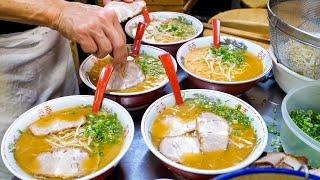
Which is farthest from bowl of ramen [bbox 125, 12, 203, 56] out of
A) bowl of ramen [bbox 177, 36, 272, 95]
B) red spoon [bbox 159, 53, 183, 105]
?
red spoon [bbox 159, 53, 183, 105]

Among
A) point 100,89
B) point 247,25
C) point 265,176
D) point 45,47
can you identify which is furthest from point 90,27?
point 247,25

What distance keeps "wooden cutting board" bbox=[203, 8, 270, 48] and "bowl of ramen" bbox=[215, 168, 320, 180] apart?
1194 mm

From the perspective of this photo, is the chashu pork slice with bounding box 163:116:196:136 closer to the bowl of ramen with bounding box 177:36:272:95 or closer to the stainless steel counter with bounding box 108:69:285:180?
the stainless steel counter with bounding box 108:69:285:180

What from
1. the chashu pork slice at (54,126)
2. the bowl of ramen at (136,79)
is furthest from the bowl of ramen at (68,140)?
the bowl of ramen at (136,79)

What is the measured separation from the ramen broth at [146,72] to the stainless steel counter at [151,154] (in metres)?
0.08

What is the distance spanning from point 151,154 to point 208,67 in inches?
24.2

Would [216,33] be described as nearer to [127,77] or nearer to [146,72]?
[146,72]

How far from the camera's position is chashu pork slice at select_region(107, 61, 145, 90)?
1.53 metres

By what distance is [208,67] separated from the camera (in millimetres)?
1729

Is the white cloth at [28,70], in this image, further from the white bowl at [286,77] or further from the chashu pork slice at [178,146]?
the white bowl at [286,77]

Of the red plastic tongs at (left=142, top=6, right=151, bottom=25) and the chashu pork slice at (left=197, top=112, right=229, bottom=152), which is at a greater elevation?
the red plastic tongs at (left=142, top=6, right=151, bottom=25)

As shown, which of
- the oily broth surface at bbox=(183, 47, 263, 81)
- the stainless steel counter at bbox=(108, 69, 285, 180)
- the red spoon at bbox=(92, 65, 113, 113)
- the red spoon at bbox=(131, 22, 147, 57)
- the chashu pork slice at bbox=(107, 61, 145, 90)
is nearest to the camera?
the stainless steel counter at bbox=(108, 69, 285, 180)

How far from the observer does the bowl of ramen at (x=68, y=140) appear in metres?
1.12

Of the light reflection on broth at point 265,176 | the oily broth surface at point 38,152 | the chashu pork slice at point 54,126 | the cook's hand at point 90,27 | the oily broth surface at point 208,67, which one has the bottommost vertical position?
the oily broth surface at point 208,67
